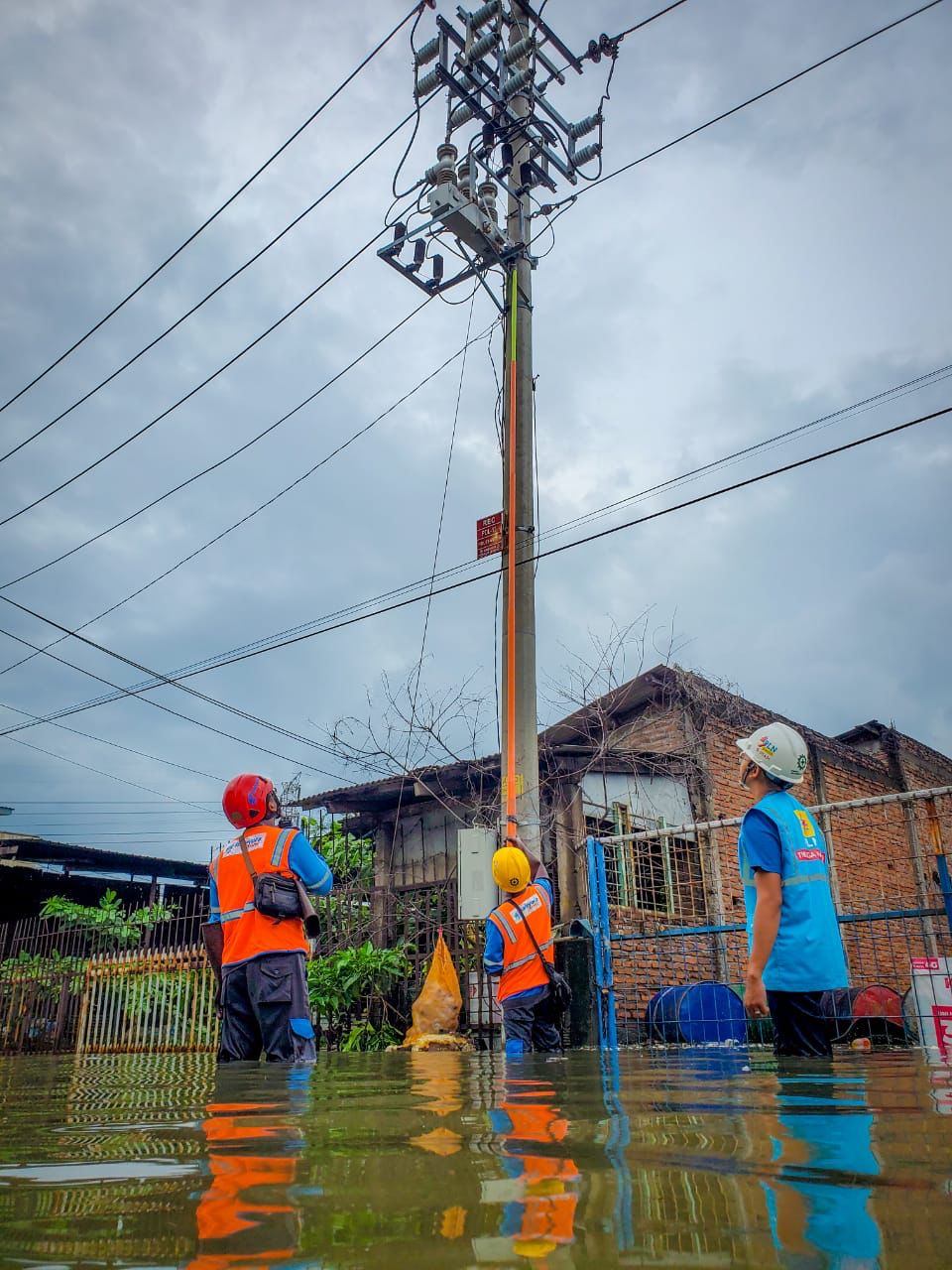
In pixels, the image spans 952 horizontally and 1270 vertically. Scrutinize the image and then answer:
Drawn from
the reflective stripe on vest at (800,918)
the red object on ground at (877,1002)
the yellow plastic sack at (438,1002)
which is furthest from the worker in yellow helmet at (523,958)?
the yellow plastic sack at (438,1002)

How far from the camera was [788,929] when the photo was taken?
3828mm

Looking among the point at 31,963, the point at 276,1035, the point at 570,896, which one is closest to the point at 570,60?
the point at 570,896

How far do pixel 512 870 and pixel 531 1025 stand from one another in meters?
1.04

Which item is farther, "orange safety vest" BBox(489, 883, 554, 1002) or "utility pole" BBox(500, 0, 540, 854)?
"utility pole" BBox(500, 0, 540, 854)

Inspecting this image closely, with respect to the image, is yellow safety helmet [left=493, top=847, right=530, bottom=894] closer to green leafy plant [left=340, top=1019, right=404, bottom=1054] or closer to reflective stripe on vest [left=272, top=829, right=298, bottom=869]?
reflective stripe on vest [left=272, top=829, right=298, bottom=869]

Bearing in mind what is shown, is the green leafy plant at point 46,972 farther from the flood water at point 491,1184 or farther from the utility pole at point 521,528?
the flood water at point 491,1184

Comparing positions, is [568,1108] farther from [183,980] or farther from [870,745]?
[870,745]

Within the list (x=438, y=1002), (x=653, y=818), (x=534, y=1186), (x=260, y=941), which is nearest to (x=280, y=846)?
(x=260, y=941)

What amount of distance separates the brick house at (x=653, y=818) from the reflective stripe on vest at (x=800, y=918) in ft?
22.4

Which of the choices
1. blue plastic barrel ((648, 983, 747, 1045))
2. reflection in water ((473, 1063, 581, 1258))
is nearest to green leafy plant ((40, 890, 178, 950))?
blue plastic barrel ((648, 983, 747, 1045))

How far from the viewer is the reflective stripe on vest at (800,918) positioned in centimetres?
378

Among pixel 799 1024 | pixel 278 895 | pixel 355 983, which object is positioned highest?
pixel 278 895

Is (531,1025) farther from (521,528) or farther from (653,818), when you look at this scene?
(653,818)

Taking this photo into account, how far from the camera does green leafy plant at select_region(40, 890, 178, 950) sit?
1464 centimetres
